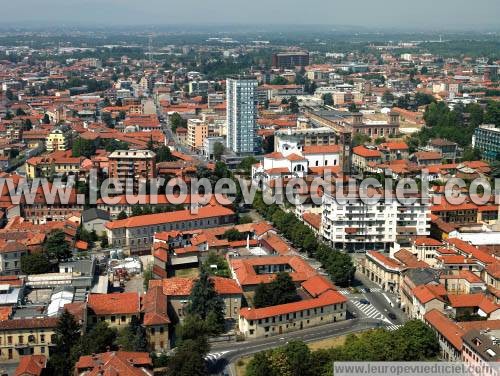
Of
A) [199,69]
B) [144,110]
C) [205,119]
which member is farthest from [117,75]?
[205,119]

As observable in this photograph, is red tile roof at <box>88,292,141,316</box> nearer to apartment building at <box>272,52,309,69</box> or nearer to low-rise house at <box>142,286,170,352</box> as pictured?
low-rise house at <box>142,286,170,352</box>

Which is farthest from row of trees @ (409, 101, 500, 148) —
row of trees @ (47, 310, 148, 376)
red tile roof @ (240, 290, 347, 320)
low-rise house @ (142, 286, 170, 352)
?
row of trees @ (47, 310, 148, 376)

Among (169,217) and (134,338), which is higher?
(169,217)

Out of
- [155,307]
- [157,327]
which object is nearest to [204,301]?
[155,307]

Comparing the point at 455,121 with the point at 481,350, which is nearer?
the point at 481,350

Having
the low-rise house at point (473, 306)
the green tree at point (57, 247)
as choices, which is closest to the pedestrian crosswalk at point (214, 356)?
the low-rise house at point (473, 306)

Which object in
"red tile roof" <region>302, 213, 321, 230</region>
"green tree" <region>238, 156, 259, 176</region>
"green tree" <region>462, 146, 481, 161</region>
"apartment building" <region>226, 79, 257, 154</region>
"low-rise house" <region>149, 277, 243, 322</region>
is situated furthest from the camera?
"apartment building" <region>226, 79, 257, 154</region>

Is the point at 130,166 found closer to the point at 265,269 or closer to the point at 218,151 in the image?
the point at 218,151
